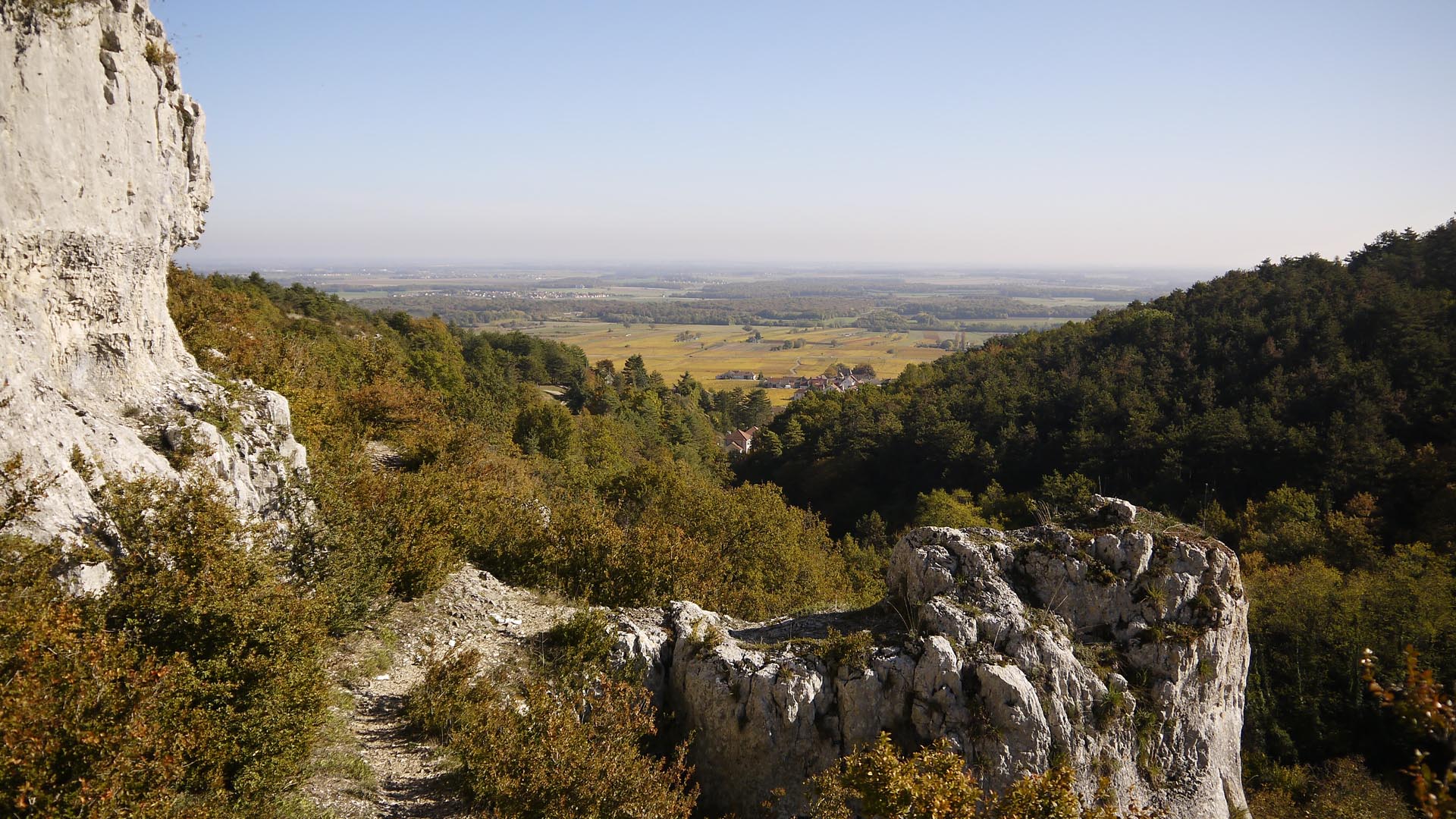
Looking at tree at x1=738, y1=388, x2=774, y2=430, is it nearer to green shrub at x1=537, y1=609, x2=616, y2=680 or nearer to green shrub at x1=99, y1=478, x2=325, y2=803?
green shrub at x1=537, y1=609, x2=616, y2=680

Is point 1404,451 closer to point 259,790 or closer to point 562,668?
point 562,668

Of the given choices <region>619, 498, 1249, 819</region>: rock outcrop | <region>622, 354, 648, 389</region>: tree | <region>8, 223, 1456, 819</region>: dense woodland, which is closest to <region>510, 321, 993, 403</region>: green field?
<region>622, 354, 648, 389</region>: tree

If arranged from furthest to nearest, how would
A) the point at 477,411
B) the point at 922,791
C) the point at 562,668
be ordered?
the point at 477,411 < the point at 562,668 < the point at 922,791

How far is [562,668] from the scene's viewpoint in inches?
560

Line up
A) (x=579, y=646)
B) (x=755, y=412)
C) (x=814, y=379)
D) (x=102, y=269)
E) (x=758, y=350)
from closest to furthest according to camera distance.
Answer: (x=102, y=269)
(x=579, y=646)
(x=755, y=412)
(x=814, y=379)
(x=758, y=350)

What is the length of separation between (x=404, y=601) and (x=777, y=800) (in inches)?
404

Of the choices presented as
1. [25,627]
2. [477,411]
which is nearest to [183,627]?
[25,627]

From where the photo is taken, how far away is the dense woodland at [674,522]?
852cm

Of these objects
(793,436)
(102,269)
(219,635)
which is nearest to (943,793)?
(219,635)

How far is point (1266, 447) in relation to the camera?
132 ft

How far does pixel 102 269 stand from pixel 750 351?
159 meters

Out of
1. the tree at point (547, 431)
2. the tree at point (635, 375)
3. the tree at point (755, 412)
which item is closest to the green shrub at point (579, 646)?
the tree at point (547, 431)

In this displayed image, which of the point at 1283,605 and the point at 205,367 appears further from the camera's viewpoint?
the point at 1283,605

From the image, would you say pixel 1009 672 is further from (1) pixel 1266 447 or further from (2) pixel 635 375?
(2) pixel 635 375
